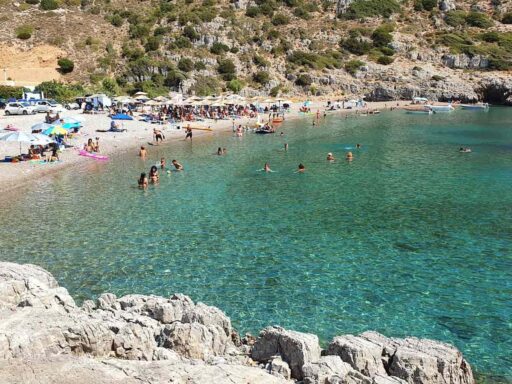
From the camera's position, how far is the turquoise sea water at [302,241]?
43.2ft

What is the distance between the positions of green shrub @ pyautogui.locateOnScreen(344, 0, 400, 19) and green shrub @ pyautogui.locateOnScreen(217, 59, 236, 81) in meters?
36.5

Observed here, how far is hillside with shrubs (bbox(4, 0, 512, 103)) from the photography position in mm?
76625

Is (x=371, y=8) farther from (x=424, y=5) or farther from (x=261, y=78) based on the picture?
(x=261, y=78)

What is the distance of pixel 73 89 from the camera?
6638 cm

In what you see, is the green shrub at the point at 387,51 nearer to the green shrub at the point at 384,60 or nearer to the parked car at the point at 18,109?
the green shrub at the point at 384,60

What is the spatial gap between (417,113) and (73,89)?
47.7 metres

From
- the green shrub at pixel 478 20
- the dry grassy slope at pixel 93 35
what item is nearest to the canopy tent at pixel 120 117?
the dry grassy slope at pixel 93 35

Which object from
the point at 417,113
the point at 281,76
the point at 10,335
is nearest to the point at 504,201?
the point at 10,335

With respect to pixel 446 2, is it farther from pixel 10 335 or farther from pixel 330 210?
pixel 10 335

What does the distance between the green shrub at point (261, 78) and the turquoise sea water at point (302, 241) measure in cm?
4850

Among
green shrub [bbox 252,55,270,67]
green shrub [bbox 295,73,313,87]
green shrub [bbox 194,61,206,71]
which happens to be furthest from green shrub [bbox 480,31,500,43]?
green shrub [bbox 194,61,206,71]

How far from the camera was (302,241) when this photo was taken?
1855 centimetres

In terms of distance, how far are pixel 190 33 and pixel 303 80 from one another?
20.1 m

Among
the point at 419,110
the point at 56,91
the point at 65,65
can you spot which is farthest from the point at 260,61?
the point at 56,91
